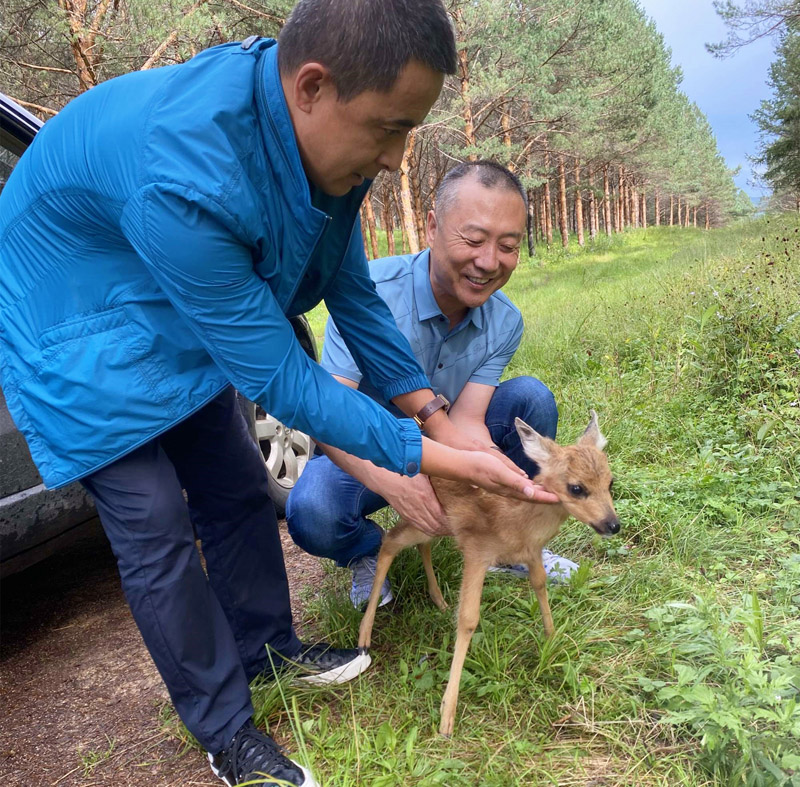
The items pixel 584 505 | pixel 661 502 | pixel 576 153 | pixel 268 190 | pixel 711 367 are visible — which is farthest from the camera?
pixel 576 153

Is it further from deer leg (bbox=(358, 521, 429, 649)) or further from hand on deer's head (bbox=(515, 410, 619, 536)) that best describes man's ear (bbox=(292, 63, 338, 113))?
deer leg (bbox=(358, 521, 429, 649))

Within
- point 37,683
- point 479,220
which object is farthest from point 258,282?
point 37,683

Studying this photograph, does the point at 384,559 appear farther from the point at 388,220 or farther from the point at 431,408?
the point at 388,220

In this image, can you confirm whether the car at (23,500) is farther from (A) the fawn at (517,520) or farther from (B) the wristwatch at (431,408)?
(B) the wristwatch at (431,408)

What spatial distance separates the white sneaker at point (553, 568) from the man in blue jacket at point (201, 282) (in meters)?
0.98

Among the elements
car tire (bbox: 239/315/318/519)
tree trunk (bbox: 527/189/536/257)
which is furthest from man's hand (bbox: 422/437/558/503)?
tree trunk (bbox: 527/189/536/257)

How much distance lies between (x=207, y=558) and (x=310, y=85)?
5.79 ft

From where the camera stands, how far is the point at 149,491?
2.14 meters

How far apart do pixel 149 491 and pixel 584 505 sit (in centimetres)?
150

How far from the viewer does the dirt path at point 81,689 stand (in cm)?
247

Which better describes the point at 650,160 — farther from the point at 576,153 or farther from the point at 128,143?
the point at 128,143

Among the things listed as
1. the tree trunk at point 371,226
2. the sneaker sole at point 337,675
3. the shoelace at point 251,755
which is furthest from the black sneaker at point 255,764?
the tree trunk at point 371,226

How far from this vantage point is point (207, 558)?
2.65 metres

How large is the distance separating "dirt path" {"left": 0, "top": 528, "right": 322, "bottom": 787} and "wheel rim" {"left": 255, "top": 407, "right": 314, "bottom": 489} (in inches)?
27.7
